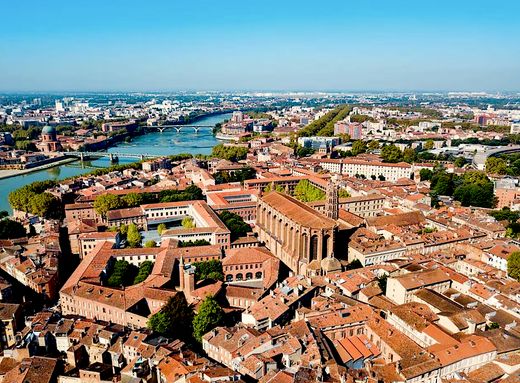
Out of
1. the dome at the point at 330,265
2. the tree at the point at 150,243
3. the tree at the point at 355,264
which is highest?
the dome at the point at 330,265

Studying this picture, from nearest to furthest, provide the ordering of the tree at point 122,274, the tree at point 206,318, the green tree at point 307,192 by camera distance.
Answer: the tree at point 206,318
the tree at point 122,274
the green tree at point 307,192

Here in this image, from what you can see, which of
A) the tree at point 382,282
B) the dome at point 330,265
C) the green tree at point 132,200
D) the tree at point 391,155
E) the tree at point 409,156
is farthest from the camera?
the tree at point 409,156

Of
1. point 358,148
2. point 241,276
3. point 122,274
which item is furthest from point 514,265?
point 358,148

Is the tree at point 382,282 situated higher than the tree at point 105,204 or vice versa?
the tree at point 105,204

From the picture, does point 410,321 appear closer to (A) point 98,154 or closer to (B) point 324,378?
(B) point 324,378

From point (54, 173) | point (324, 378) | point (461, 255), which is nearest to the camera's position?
point (324, 378)

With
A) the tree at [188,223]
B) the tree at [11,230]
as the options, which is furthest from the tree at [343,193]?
the tree at [11,230]

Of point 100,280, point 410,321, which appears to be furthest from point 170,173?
point 410,321

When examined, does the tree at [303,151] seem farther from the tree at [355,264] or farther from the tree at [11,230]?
the tree at [11,230]
